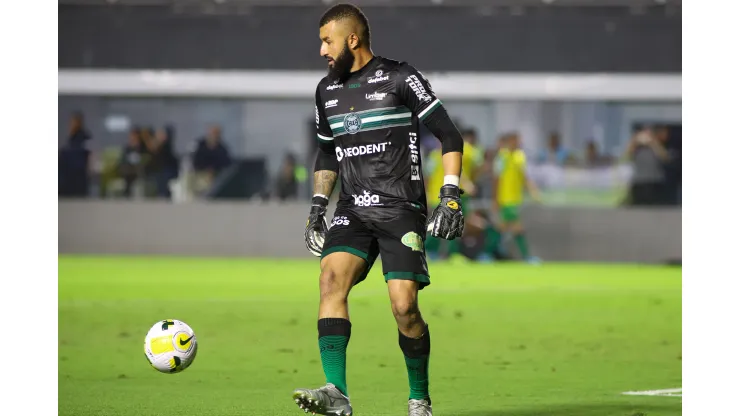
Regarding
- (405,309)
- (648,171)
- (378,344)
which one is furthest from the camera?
(648,171)

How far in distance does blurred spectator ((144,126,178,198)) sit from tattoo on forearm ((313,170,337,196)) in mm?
19980

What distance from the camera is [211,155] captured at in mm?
27797

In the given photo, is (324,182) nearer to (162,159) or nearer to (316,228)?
(316,228)

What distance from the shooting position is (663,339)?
12.5 meters

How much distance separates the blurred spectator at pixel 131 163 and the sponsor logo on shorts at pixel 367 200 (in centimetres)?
2050

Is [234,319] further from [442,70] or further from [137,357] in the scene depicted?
[442,70]

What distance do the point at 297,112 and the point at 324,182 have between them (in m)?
20.4

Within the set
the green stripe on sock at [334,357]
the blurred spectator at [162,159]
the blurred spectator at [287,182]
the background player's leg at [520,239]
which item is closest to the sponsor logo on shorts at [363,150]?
the green stripe on sock at [334,357]

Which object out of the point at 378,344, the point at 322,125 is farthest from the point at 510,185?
the point at 322,125

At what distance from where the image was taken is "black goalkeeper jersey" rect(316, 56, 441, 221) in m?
7.36

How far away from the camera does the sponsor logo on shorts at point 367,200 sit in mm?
7398
